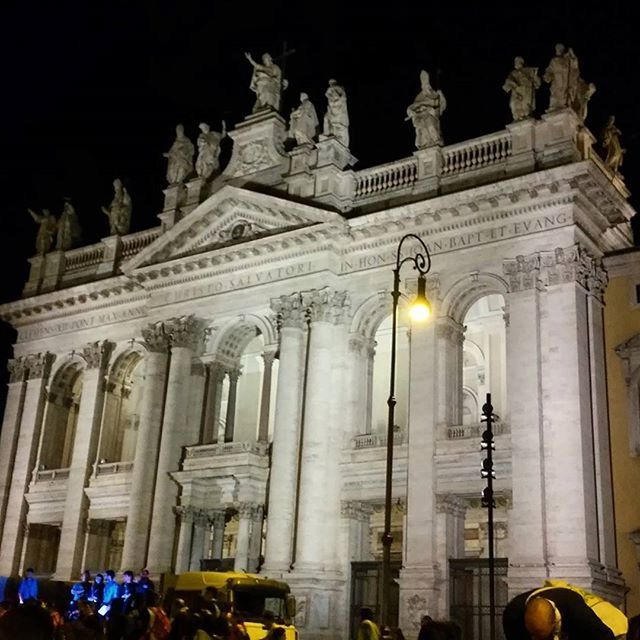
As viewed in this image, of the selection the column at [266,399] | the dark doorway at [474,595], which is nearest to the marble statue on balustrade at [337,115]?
the column at [266,399]

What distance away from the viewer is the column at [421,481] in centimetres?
2800

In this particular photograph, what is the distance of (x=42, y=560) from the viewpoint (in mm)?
39375

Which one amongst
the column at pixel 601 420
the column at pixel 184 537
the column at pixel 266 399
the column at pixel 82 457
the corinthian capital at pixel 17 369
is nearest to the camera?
the column at pixel 601 420

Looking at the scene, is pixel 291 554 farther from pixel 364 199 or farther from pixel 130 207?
pixel 130 207

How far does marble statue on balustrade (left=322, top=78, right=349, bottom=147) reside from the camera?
34875mm

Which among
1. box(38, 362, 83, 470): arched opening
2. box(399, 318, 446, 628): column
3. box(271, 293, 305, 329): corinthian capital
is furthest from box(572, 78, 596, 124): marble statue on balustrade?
box(38, 362, 83, 470): arched opening

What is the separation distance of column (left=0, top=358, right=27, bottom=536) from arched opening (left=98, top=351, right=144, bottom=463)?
478 centimetres

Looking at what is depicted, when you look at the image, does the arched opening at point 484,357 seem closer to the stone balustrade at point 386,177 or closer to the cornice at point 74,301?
the stone balustrade at point 386,177

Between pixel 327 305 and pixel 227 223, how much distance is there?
19.8ft

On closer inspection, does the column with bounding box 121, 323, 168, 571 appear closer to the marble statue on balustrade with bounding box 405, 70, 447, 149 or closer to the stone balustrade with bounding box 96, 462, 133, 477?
the stone balustrade with bounding box 96, 462, 133, 477

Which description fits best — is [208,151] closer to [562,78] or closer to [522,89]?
[522,89]

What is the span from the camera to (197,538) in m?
33.8

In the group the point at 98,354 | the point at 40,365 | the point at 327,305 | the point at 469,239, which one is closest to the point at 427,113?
the point at 469,239

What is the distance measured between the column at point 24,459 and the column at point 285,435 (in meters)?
13.5
